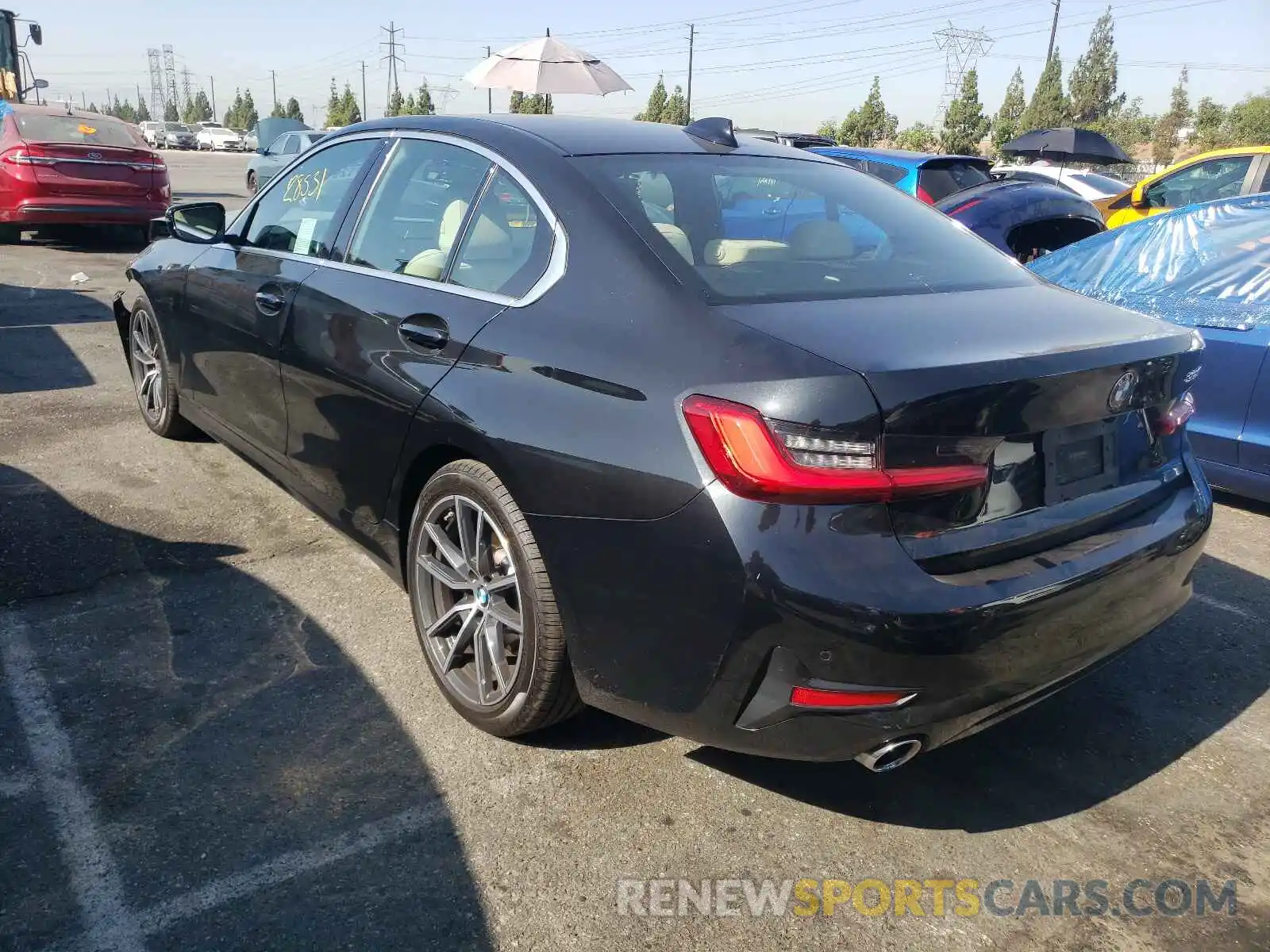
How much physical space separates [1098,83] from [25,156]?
78.6 meters

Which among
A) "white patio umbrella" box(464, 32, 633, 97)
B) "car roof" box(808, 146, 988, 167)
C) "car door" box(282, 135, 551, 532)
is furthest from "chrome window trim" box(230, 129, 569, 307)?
"white patio umbrella" box(464, 32, 633, 97)

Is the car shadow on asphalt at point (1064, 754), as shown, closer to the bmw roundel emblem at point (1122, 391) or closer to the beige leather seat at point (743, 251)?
the bmw roundel emblem at point (1122, 391)

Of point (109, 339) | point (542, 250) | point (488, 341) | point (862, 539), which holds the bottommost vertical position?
point (109, 339)

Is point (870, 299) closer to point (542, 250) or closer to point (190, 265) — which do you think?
point (542, 250)

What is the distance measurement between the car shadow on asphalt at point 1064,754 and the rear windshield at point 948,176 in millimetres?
6348

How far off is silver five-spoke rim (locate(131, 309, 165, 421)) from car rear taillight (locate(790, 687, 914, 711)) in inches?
155

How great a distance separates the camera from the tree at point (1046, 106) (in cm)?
5684

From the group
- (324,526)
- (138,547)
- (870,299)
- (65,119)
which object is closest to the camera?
(870,299)

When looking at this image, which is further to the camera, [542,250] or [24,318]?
[24,318]

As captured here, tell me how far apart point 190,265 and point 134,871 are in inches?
113

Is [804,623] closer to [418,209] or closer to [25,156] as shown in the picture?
[418,209]

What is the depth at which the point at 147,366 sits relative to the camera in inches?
207

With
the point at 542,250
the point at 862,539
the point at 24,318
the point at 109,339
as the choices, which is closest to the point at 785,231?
the point at 542,250

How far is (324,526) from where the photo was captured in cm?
432
